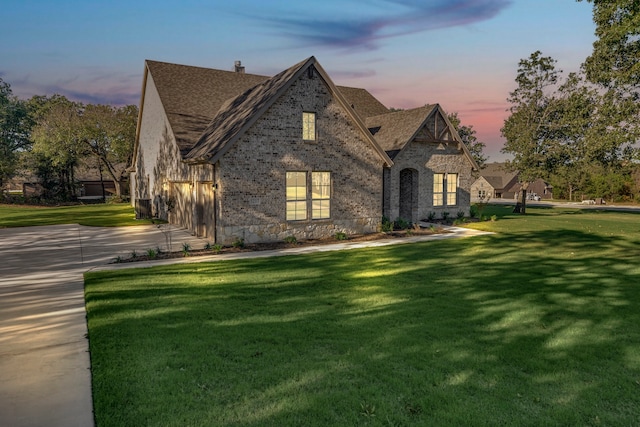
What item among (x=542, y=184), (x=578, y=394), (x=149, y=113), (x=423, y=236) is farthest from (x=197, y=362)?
(x=542, y=184)

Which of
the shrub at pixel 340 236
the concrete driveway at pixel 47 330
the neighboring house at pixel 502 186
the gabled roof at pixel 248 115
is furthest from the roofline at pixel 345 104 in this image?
the neighboring house at pixel 502 186

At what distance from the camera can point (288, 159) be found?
17.5m

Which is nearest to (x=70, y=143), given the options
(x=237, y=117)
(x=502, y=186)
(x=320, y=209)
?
(x=237, y=117)

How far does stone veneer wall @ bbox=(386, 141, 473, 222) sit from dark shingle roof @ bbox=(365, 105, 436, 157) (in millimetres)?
616

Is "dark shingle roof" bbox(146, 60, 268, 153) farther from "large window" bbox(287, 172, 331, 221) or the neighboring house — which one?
the neighboring house

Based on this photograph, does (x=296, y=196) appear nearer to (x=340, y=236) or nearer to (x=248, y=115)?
(x=340, y=236)

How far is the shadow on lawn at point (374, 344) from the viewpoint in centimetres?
466

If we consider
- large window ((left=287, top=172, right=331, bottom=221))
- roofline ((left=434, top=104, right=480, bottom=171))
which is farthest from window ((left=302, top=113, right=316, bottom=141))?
roofline ((left=434, top=104, right=480, bottom=171))

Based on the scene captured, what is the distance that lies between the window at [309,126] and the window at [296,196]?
5.39 ft

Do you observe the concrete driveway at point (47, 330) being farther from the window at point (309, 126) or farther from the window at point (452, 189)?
the window at point (452, 189)

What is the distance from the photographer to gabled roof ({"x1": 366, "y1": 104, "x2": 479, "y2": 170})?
24219 millimetres

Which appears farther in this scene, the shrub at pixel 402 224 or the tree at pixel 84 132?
the tree at pixel 84 132

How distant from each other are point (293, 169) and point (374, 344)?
12081 mm

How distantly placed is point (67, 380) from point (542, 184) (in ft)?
337
